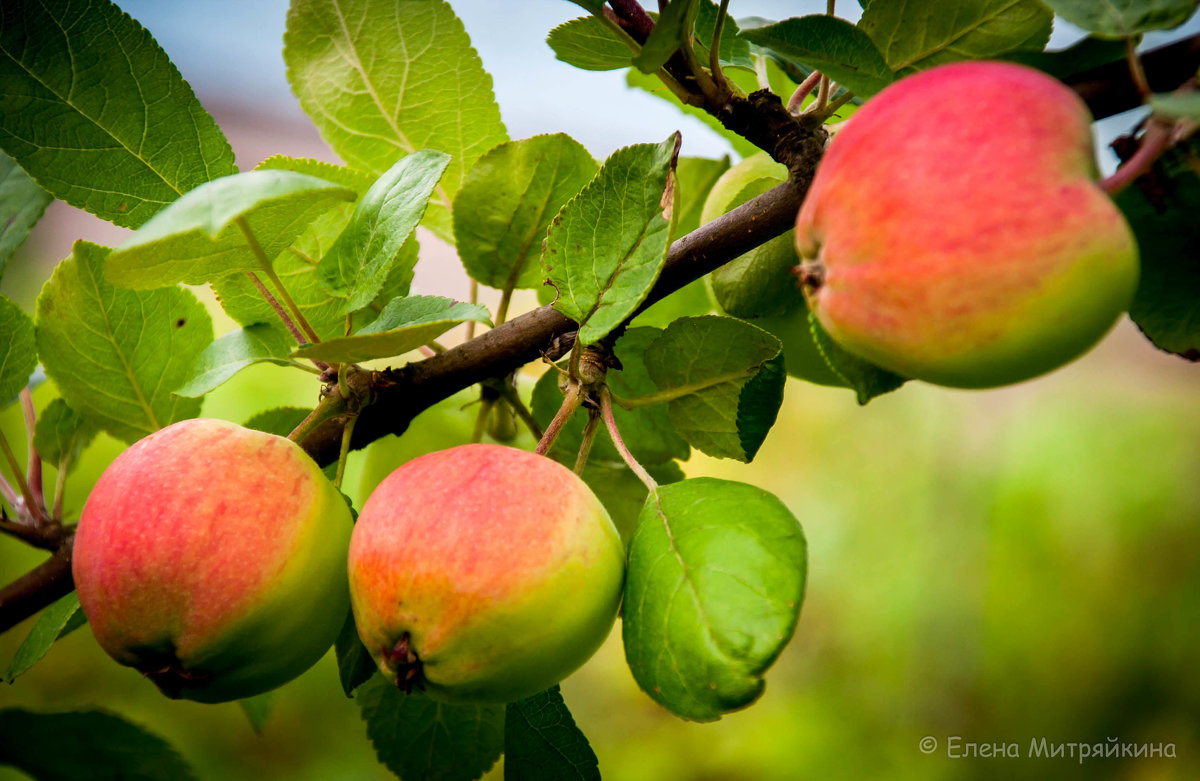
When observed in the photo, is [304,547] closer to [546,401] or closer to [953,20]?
[546,401]

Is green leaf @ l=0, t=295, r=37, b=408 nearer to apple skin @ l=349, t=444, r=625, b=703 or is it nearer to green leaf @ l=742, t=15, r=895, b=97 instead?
apple skin @ l=349, t=444, r=625, b=703

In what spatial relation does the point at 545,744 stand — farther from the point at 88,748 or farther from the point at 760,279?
the point at 88,748

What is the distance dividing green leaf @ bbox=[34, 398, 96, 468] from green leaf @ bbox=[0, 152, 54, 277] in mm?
114

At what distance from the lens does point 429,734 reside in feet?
1.95

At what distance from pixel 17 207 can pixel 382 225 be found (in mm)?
360

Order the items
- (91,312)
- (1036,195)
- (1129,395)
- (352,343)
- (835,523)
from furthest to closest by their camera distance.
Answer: (1129,395)
(835,523)
(91,312)
(352,343)
(1036,195)

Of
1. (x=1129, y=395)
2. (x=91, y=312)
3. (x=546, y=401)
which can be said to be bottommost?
(x=1129, y=395)

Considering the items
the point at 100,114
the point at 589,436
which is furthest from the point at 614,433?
the point at 100,114

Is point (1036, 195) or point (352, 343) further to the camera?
point (352, 343)

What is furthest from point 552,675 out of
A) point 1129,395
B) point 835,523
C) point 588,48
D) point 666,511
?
point 1129,395

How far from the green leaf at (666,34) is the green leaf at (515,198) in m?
0.13

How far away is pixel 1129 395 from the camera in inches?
70.8

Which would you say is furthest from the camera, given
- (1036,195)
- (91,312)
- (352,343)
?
(91,312)

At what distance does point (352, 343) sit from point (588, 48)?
23 cm
